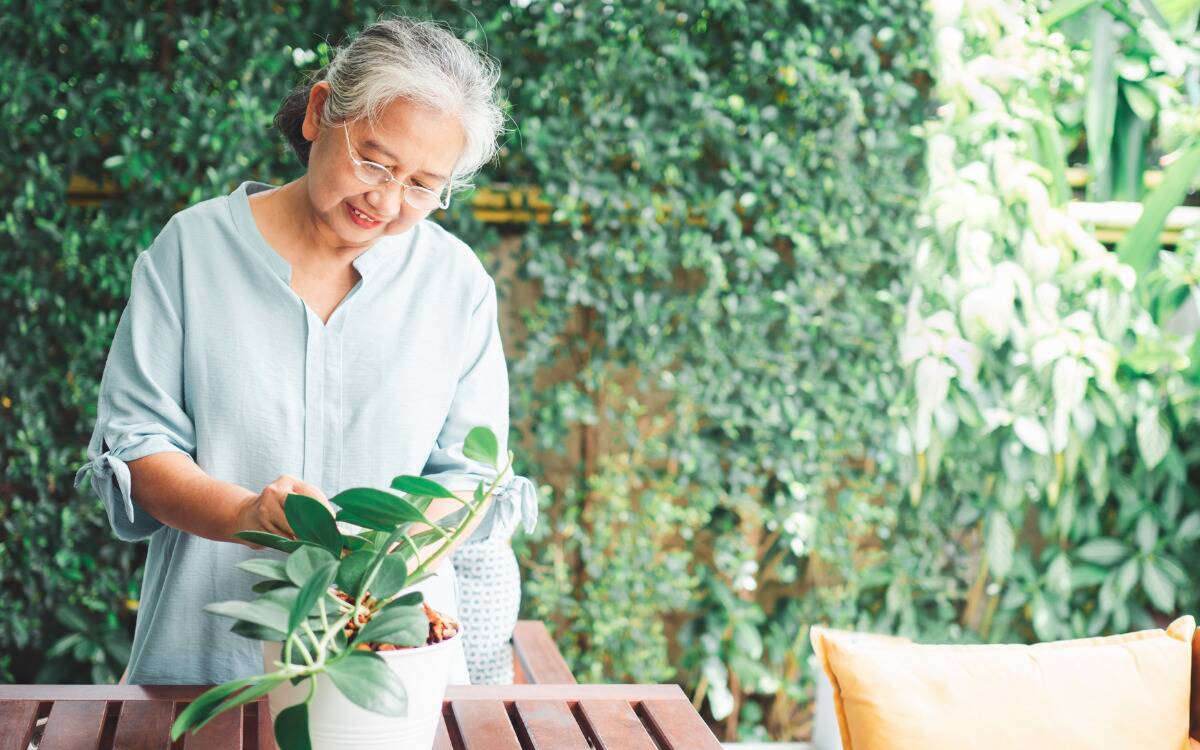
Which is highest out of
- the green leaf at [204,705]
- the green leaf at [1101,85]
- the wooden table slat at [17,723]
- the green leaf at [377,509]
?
the green leaf at [1101,85]

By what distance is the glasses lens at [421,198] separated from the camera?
1.40 meters

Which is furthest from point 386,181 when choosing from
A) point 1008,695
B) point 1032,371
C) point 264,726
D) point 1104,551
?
point 1104,551

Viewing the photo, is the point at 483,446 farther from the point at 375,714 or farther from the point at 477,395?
the point at 477,395

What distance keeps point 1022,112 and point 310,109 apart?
1.78 metres

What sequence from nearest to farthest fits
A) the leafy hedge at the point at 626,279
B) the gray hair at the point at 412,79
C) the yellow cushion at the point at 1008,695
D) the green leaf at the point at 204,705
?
the green leaf at the point at 204,705 < the gray hair at the point at 412,79 < the yellow cushion at the point at 1008,695 < the leafy hedge at the point at 626,279

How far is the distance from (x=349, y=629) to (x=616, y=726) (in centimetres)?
44

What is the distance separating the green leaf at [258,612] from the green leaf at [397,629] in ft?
0.22

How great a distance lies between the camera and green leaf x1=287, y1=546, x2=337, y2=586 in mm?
961

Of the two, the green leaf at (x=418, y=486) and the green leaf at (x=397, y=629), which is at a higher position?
the green leaf at (x=418, y=486)

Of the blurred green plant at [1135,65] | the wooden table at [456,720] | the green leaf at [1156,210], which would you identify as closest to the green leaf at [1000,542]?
the green leaf at [1156,210]

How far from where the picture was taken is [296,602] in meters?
0.88

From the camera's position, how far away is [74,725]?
1206 millimetres

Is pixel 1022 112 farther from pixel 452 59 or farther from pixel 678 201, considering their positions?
pixel 452 59

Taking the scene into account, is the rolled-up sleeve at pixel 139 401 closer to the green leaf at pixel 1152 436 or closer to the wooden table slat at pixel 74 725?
the wooden table slat at pixel 74 725
